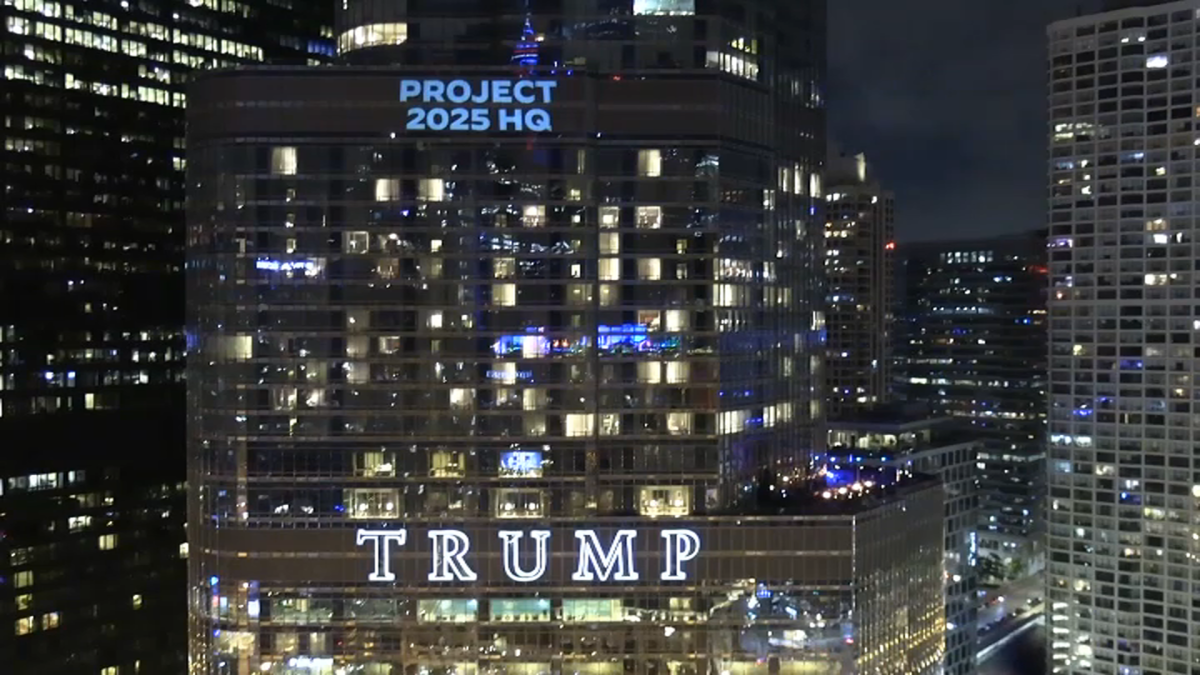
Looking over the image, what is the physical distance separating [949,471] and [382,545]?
280 ft

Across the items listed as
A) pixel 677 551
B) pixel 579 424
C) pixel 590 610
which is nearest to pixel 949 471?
pixel 677 551

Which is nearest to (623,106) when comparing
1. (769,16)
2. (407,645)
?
(769,16)

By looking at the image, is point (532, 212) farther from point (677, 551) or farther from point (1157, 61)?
point (1157, 61)

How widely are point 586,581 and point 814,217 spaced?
40.5 m

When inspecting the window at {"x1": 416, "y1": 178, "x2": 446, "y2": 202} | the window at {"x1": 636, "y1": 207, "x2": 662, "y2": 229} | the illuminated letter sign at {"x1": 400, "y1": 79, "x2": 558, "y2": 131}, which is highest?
the illuminated letter sign at {"x1": 400, "y1": 79, "x2": 558, "y2": 131}

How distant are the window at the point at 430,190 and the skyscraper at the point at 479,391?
366 millimetres

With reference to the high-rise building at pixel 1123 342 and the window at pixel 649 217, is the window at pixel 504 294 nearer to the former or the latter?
the window at pixel 649 217

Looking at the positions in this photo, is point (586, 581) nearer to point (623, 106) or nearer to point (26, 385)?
point (623, 106)

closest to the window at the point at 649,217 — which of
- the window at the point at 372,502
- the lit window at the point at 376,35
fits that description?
the lit window at the point at 376,35

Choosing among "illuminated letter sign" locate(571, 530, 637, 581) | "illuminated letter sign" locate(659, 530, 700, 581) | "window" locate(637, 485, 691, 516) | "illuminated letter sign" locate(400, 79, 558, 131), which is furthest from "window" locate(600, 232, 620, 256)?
"illuminated letter sign" locate(659, 530, 700, 581)

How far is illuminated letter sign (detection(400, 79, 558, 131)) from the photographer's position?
85.4 meters

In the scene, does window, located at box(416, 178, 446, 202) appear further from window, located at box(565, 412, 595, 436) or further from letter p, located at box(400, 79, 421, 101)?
window, located at box(565, 412, 595, 436)

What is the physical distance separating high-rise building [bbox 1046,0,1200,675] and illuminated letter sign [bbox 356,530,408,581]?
95425mm

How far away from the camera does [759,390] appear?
93688 mm
